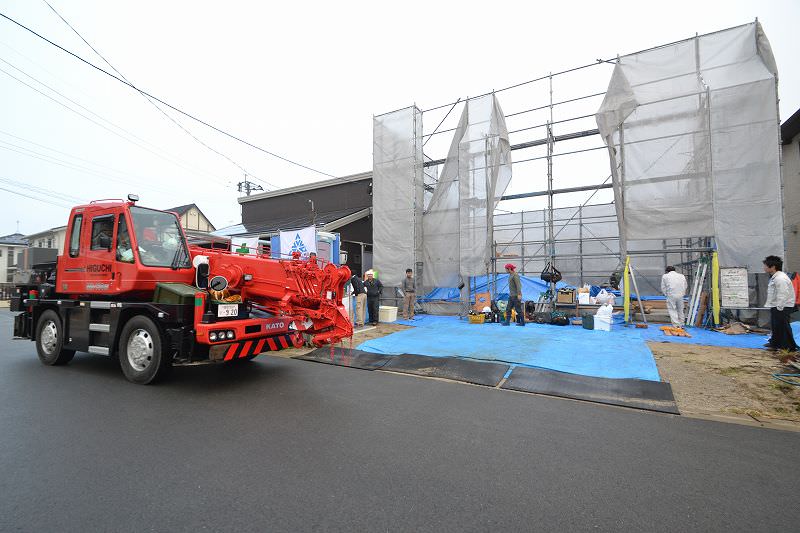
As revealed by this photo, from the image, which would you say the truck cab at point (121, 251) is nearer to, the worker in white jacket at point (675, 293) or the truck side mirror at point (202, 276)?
the truck side mirror at point (202, 276)

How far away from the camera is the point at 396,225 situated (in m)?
14.1

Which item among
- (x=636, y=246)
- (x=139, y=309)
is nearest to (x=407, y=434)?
(x=139, y=309)

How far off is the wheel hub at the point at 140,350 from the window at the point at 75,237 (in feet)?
6.97

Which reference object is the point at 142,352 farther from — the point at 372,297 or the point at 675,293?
the point at 675,293

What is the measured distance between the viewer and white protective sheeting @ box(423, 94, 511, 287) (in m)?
13.3

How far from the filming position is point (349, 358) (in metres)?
7.16

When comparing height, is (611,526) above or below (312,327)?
below

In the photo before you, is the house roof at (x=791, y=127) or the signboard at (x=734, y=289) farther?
the house roof at (x=791, y=127)

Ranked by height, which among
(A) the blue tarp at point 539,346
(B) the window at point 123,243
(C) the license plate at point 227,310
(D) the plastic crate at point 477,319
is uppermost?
(B) the window at point 123,243

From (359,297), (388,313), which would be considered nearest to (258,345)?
(359,297)

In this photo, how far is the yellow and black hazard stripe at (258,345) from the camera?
512 cm

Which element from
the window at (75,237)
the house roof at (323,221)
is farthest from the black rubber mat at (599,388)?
the house roof at (323,221)

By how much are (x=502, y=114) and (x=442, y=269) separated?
241 inches

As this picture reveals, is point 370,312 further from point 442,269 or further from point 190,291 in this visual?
point 190,291
